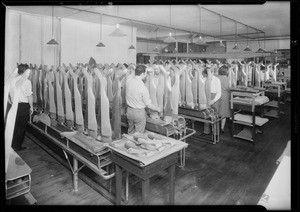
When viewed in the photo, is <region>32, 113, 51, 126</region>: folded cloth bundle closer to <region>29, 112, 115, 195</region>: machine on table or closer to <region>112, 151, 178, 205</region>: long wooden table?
<region>29, 112, 115, 195</region>: machine on table

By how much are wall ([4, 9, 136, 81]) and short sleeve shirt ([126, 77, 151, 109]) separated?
5.21 m

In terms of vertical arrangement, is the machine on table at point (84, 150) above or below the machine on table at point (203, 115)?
below

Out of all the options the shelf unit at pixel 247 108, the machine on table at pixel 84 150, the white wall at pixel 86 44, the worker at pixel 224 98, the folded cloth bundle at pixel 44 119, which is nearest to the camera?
the machine on table at pixel 84 150

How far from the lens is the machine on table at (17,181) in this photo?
1.84m

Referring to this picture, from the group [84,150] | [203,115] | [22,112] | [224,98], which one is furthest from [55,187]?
[224,98]

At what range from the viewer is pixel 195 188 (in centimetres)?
304

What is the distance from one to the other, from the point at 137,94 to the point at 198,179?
1.53 meters

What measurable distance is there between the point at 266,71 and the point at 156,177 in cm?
618

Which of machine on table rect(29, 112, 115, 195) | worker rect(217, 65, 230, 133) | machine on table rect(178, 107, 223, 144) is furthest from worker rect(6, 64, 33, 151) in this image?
worker rect(217, 65, 230, 133)

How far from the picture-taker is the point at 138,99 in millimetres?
3316

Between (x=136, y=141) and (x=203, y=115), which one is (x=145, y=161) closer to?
(x=136, y=141)

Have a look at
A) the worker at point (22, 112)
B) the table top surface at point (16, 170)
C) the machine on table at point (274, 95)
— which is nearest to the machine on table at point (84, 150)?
the table top surface at point (16, 170)

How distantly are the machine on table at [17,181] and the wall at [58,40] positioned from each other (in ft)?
19.1

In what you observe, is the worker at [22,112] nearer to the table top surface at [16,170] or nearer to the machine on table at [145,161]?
the table top surface at [16,170]
